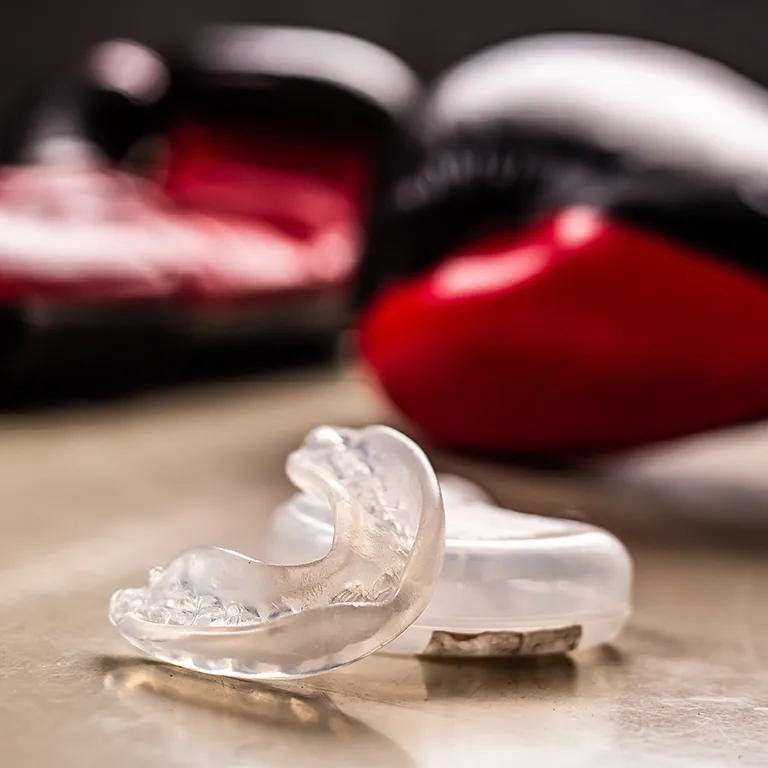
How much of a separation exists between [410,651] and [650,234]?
2.56 ft

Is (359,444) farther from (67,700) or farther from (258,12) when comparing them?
(258,12)

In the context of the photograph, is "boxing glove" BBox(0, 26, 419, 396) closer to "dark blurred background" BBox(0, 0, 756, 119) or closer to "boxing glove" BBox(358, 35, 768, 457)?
"boxing glove" BBox(358, 35, 768, 457)

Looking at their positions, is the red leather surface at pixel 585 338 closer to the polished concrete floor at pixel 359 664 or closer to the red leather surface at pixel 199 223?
the polished concrete floor at pixel 359 664

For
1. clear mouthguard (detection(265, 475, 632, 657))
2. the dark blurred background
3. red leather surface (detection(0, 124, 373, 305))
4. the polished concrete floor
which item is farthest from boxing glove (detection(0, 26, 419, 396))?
clear mouthguard (detection(265, 475, 632, 657))

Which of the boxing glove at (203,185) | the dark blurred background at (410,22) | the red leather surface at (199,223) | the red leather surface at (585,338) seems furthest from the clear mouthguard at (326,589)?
the dark blurred background at (410,22)

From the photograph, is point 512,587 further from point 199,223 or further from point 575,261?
point 199,223

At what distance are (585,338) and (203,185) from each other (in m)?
1.54

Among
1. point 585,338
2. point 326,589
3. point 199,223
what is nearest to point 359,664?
point 326,589

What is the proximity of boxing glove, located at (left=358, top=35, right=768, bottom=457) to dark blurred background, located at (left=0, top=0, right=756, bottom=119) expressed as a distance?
1.76 metres

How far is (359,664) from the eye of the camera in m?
0.78

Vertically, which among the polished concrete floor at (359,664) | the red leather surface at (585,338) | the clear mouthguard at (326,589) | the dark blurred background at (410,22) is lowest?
the polished concrete floor at (359,664)

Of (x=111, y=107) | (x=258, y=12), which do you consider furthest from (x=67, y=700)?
(x=258, y=12)

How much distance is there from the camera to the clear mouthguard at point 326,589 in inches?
26.9

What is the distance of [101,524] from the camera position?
1.20 meters
